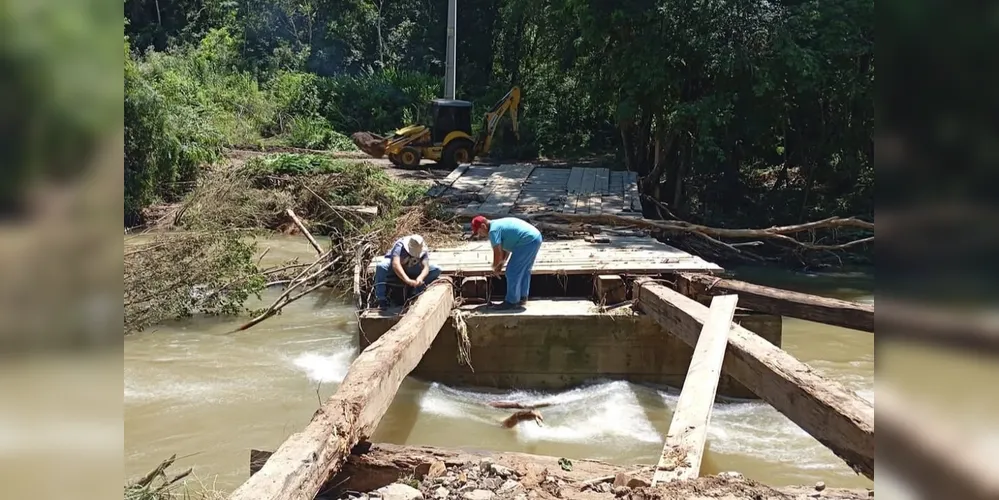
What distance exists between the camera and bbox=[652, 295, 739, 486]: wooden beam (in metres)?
3.94

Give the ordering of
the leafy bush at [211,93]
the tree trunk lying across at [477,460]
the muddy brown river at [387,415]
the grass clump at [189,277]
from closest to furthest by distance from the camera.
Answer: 1. the tree trunk lying across at [477,460]
2. the muddy brown river at [387,415]
3. the grass clump at [189,277]
4. the leafy bush at [211,93]

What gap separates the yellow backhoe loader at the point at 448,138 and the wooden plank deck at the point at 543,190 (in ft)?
10.4

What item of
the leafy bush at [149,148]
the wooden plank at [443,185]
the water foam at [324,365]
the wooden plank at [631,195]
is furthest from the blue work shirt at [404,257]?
the leafy bush at [149,148]

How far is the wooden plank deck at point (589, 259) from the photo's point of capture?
27.5 feet

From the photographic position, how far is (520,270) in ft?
25.9

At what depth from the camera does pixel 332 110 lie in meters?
27.8

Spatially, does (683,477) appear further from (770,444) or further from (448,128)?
(448,128)

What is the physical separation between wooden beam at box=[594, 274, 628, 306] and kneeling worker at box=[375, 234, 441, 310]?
1.72 meters

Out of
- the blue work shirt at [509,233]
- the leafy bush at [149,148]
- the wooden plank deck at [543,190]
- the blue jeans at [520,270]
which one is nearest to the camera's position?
the blue work shirt at [509,233]

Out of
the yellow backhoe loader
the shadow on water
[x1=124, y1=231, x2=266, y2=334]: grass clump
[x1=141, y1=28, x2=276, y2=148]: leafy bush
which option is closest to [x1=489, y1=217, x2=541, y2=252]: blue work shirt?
[x1=124, y1=231, x2=266, y2=334]: grass clump

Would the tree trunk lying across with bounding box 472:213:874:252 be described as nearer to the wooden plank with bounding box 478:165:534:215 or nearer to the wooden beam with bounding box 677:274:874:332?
the wooden plank with bounding box 478:165:534:215

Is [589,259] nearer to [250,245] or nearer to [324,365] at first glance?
[324,365]
